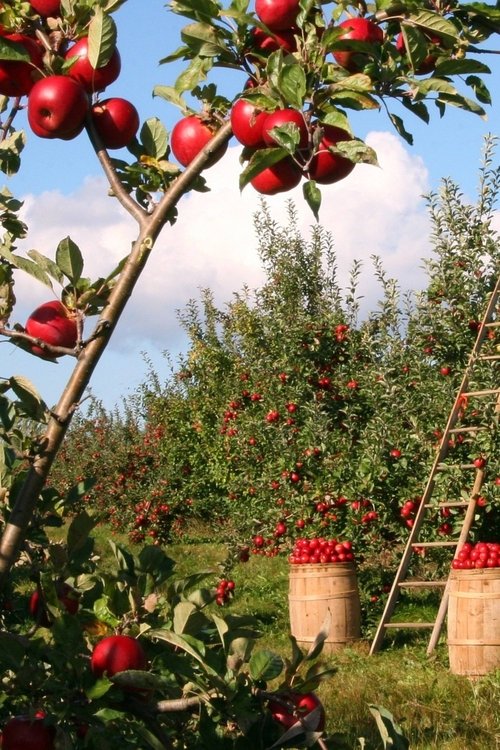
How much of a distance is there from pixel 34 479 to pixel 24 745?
0.29m

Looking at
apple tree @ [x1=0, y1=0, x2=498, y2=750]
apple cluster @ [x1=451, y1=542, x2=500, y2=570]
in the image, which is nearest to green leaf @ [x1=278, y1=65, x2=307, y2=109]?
apple tree @ [x1=0, y1=0, x2=498, y2=750]

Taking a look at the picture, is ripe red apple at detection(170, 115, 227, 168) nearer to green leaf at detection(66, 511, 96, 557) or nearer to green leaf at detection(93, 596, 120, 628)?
green leaf at detection(66, 511, 96, 557)

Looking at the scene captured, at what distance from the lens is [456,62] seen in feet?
3.29

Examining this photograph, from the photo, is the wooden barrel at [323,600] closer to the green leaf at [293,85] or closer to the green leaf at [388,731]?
the green leaf at [388,731]

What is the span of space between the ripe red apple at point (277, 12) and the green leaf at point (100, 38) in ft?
0.56

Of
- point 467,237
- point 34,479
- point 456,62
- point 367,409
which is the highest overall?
point 467,237

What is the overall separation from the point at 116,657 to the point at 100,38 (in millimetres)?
706

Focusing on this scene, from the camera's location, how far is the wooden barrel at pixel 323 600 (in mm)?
6574

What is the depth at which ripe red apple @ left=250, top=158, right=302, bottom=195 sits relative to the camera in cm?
99

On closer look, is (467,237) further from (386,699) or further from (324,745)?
(324,745)

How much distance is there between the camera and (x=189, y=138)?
3.57ft

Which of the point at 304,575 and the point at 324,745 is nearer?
the point at 324,745

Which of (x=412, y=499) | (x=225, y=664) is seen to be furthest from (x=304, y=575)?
(x=225, y=664)

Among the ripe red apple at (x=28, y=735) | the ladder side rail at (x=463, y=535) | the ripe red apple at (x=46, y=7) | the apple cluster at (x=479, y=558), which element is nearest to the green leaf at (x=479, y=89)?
the ripe red apple at (x=46, y=7)
